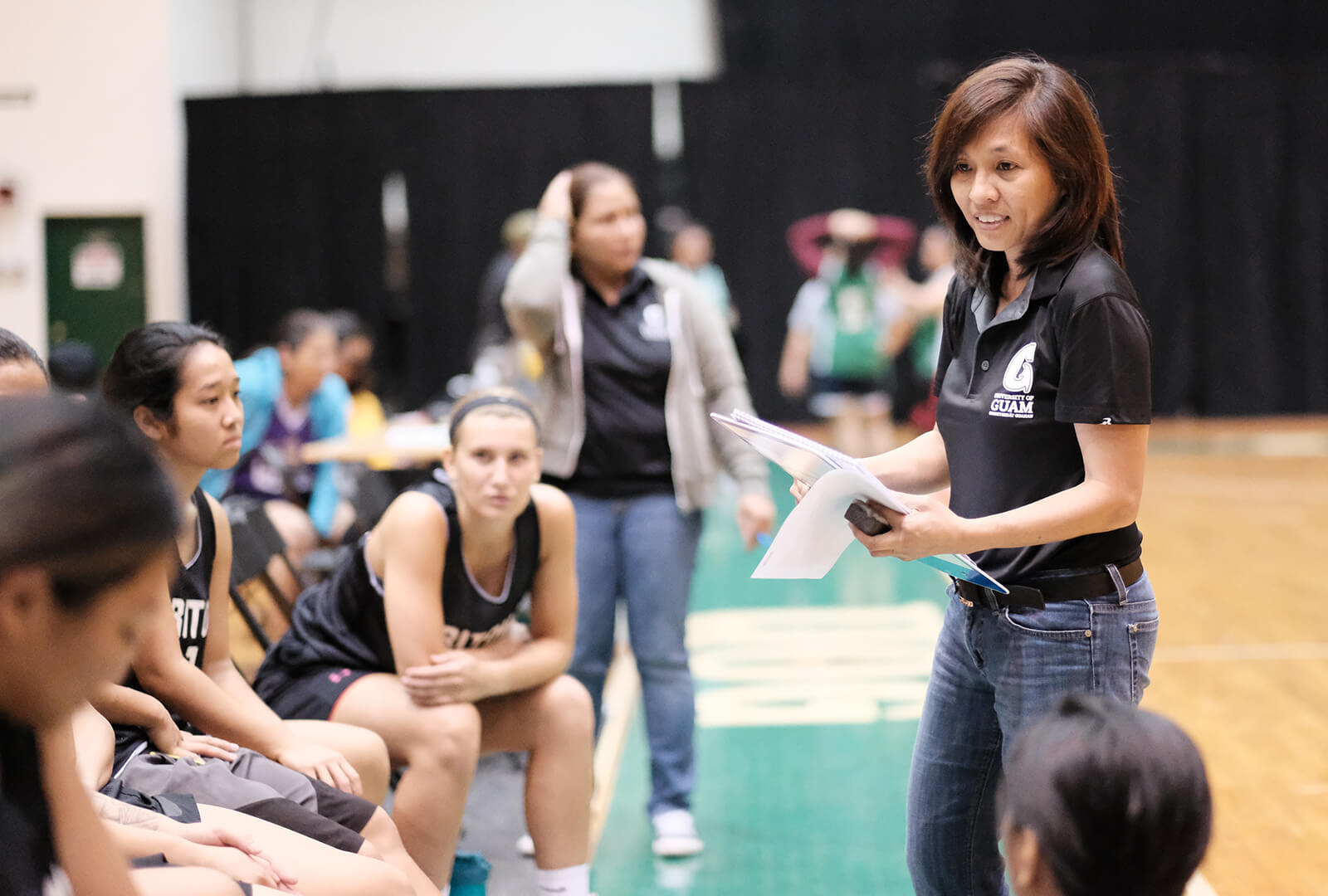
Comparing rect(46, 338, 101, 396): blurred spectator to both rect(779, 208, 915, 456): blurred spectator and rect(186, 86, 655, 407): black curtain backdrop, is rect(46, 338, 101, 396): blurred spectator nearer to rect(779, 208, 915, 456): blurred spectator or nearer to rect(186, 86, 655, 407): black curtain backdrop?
rect(779, 208, 915, 456): blurred spectator

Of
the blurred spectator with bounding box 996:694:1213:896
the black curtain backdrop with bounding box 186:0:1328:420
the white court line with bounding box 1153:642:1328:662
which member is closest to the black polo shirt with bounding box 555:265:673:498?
the blurred spectator with bounding box 996:694:1213:896

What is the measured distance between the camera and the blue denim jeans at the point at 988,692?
1866 mm

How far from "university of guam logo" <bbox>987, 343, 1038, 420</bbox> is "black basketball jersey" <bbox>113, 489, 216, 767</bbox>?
1.48 m

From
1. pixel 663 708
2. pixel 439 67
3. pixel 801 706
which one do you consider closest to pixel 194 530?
pixel 663 708

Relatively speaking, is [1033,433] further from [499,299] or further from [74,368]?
[499,299]

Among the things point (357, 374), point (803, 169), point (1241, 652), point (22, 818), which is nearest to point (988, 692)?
point (22, 818)

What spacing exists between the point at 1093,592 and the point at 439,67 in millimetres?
12621

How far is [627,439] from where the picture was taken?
344 centimetres

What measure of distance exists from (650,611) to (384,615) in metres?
0.78

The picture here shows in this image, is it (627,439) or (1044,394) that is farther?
(627,439)

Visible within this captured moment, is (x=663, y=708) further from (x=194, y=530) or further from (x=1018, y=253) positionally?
(x=1018, y=253)

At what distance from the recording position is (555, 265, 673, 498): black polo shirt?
3.44 meters

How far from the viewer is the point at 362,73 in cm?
1344

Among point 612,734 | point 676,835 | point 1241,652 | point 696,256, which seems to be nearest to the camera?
point 676,835
